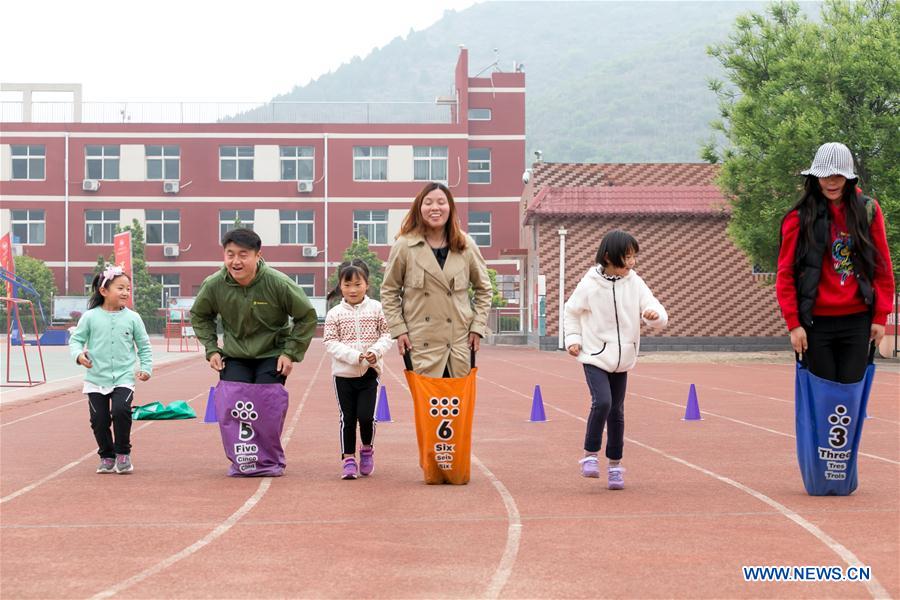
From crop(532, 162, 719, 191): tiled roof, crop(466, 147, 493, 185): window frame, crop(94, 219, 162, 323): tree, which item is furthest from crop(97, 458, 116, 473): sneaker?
crop(466, 147, 493, 185): window frame

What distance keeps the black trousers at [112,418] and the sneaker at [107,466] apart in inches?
1.2

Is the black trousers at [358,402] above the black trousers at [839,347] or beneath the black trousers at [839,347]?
beneath

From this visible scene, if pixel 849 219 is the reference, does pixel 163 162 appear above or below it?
above

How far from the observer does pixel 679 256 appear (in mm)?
44219

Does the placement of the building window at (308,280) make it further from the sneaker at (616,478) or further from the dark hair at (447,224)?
the sneaker at (616,478)

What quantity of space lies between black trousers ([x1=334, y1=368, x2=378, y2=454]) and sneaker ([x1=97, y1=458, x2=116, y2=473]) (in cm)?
190

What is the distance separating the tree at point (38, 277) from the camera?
62469mm

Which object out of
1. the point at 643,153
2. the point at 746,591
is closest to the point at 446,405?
the point at 746,591

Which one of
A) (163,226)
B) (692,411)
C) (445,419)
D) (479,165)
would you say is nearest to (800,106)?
(692,411)

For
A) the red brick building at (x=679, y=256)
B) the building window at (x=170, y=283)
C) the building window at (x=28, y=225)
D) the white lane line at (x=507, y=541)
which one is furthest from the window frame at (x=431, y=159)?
the white lane line at (x=507, y=541)

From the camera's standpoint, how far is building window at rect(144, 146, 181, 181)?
6812 centimetres

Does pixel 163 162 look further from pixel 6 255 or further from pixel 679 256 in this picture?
pixel 6 255

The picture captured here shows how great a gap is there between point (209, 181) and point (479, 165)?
15.6 m

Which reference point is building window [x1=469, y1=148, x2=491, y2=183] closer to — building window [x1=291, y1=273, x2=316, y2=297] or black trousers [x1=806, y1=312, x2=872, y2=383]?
building window [x1=291, y1=273, x2=316, y2=297]
